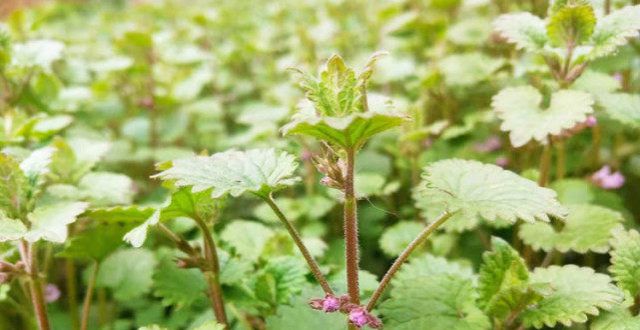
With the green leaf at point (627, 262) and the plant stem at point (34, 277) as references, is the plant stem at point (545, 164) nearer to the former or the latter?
the green leaf at point (627, 262)

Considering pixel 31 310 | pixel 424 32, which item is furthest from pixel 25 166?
pixel 424 32

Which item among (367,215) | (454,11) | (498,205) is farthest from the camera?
(454,11)

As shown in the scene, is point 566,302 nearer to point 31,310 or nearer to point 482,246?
point 482,246

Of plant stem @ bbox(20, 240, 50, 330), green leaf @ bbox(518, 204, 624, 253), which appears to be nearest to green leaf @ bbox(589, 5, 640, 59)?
green leaf @ bbox(518, 204, 624, 253)

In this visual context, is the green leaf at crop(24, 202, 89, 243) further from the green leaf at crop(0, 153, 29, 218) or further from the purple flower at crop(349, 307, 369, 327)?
the purple flower at crop(349, 307, 369, 327)

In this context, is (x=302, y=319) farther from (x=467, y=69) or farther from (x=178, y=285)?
(x=467, y=69)

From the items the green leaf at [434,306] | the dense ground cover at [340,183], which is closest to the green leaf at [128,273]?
the dense ground cover at [340,183]
